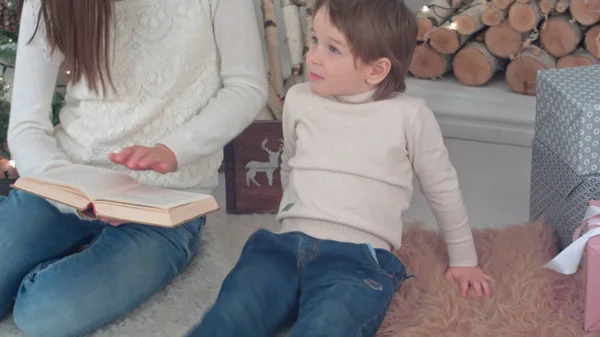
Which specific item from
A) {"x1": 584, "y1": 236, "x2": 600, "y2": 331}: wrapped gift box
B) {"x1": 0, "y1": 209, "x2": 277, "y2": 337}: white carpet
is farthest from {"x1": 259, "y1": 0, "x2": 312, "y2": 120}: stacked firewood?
{"x1": 584, "y1": 236, "x2": 600, "y2": 331}: wrapped gift box

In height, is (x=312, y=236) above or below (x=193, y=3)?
below

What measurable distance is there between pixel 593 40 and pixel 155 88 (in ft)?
4.00

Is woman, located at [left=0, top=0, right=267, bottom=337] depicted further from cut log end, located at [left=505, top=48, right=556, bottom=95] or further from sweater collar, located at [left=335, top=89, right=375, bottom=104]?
cut log end, located at [left=505, top=48, right=556, bottom=95]

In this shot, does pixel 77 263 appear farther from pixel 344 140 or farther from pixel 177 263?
pixel 344 140

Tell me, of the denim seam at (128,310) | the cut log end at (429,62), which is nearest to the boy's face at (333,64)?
the denim seam at (128,310)

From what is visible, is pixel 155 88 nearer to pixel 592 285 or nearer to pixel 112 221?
pixel 112 221

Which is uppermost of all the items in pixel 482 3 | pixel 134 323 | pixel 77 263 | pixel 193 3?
pixel 193 3

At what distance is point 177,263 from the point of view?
4.54 feet

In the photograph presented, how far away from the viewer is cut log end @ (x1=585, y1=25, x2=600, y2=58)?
201cm

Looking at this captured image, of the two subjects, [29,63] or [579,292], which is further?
[29,63]

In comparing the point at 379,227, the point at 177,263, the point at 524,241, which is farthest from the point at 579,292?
the point at 177,263

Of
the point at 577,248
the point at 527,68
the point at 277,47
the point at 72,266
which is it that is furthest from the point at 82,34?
the point at 527,68

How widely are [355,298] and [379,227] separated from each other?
0.15 metres

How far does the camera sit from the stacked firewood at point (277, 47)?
1.83 m
